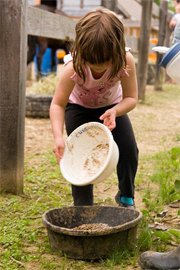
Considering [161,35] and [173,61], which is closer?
[173,61]

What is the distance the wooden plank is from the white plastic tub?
209 centimetres

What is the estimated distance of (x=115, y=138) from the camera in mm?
2346

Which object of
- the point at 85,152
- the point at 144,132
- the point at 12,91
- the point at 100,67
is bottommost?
the point at 144,132

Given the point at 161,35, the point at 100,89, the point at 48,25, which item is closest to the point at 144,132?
the point at 48,25

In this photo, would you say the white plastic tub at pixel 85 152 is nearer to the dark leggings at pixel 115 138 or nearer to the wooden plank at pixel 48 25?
the dark leggings at pixel 115 138

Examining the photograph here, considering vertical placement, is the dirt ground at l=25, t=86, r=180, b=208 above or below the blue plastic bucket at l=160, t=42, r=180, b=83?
below

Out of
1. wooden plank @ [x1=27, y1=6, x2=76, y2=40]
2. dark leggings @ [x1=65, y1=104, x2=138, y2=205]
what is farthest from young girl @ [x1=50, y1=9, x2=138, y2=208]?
wooden plank @ [x1=27, y1=6, x2=76, y2=40]

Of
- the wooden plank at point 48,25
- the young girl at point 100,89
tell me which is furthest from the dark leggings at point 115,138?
the wooden plank at point 48,25

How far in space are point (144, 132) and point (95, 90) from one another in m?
2.65

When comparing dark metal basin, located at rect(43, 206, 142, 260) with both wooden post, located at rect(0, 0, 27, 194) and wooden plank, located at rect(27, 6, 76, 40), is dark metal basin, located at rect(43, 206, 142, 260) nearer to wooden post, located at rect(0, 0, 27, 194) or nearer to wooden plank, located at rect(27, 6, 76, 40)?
wooden post, located at rect(0, 0, 27, 194)

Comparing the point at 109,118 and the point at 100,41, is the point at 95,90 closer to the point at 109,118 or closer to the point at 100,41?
the point at 109,118

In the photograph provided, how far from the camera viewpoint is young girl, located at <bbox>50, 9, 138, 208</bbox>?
1.92m

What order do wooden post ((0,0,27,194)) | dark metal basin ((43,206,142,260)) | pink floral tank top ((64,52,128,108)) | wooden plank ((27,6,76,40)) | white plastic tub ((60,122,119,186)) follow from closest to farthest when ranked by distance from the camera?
dark metal basin ((43,206,142,260)), white plastic tub ((60,122,119,186)), pink floral tank top ((64,52,128,108)), wooden post ((0,0,27,194)), wooden plank ((27,6,76,40))

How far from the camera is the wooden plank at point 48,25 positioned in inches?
161
